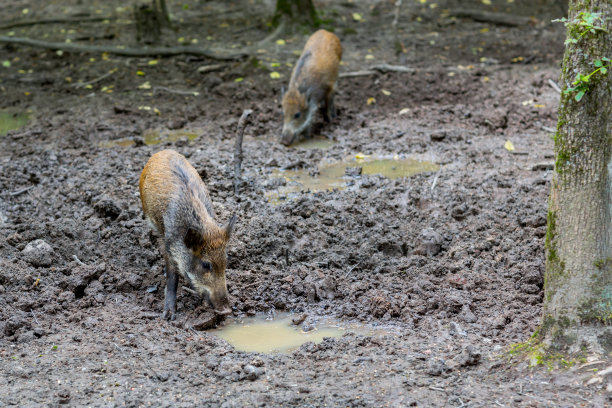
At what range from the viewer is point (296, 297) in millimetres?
5285

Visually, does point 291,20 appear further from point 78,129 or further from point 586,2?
point 586,2

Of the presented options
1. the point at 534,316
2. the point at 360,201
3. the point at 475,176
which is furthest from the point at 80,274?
the point at 475,176

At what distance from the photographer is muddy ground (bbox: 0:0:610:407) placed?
3.96 metres

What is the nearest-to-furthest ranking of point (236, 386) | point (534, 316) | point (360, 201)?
point (236, 386), point (534, 316), point (360, 201)

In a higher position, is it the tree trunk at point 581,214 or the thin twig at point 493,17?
the thin twig at point 493,17

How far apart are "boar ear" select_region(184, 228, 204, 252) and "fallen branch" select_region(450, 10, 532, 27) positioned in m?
10.7

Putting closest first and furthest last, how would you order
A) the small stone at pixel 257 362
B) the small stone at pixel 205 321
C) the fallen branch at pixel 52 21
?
the small stone at pixel 257 362
the small stone at pixel 205 321
the fallen branch at pixel 52 21

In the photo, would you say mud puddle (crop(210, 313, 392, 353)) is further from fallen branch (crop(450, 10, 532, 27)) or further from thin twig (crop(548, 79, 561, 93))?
fallen branch (crop(450, 10, 532, 27))

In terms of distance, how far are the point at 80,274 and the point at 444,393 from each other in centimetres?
296

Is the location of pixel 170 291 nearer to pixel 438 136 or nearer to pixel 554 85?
pixel 438 136

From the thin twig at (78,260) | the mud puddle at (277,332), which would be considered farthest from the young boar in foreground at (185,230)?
the thin twig at (78,260)

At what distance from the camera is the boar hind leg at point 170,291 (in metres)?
5.06

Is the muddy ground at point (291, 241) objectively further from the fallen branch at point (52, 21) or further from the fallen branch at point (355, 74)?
the fallen branch at point (52, 21)

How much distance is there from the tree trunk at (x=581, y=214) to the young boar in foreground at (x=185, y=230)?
7.26 feet
